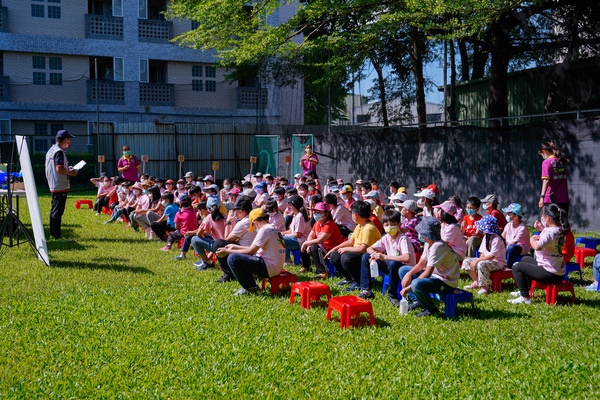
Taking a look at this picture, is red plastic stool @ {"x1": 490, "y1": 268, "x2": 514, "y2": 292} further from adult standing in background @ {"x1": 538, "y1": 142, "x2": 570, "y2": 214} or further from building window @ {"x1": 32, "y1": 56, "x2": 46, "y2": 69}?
building window @ {"x1": 32, "y1": 56, "x2": 46, "y2": 69}

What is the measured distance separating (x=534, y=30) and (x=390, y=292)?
20065 mm

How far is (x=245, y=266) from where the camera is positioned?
7438 millimetres

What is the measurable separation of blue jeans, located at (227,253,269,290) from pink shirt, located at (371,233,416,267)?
4.91 ft

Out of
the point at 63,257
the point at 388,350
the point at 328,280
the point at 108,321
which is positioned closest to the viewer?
the point at 388,350

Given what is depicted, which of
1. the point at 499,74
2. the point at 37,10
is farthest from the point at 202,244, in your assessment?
the point at 37,10

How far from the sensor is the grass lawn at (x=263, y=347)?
15.0 feet

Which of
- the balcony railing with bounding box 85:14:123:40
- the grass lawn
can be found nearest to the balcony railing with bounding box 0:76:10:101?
the balcony railing with bounding box 85:14:123:40

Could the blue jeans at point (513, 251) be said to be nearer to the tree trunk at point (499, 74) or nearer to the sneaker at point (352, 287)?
the sneaker at point (352, 287)

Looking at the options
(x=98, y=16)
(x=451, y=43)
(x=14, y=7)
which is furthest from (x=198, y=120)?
(x=451, y=43)

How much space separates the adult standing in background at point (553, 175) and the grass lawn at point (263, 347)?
8.37 feet

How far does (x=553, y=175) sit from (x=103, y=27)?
25.0 metres

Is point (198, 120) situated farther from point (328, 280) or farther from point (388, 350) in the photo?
point (388, 350)

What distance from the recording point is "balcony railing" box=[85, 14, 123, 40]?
28.2 meters

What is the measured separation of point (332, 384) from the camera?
464 cm
